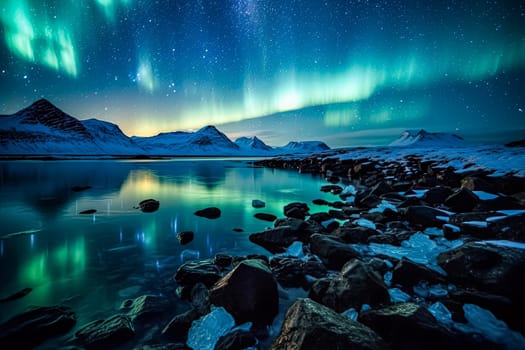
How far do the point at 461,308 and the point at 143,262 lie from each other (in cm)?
759

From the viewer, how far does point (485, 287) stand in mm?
4484

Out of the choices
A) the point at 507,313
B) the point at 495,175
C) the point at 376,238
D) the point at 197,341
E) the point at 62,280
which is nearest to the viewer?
the point at 197,341

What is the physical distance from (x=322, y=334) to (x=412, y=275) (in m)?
3.71

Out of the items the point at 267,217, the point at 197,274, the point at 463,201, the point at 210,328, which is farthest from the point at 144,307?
the point at 463,201

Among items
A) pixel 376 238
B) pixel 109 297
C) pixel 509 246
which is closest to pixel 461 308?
pixel 509 246

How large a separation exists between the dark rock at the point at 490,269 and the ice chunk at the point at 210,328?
16.6 feet

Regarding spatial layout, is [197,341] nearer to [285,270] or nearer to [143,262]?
[285,270]

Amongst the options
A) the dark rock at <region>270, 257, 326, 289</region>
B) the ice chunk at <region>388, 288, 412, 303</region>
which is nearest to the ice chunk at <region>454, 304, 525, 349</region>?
the ice chunk at <region>388, 288, 412, 303</region>

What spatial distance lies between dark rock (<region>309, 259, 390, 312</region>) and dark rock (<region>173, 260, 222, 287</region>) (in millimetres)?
2498

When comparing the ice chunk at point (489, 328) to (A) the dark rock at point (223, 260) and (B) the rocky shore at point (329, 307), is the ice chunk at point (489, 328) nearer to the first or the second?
(B) the rocky shore at point (329, 307)

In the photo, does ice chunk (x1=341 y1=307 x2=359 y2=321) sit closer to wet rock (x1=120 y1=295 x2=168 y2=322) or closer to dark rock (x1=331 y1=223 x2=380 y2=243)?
wet rock (x1=120 y1=295 x2=168 y2=322)

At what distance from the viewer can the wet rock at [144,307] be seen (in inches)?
167

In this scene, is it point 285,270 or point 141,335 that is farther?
point 285,270

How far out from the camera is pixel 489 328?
3.74 meters
